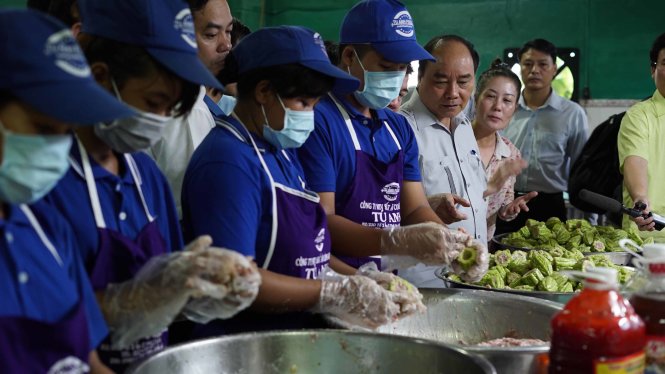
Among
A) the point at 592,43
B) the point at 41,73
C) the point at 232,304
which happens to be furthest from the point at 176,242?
the point at 592,43

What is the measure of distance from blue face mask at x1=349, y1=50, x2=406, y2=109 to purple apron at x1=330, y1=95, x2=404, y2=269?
0.09 meters

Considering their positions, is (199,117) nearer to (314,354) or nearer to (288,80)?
(288,80)

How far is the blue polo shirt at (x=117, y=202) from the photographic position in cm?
170

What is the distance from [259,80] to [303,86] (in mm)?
117

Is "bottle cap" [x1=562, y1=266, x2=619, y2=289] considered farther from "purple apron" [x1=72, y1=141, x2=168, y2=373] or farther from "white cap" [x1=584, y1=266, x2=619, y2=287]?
"purple apron" [x1=72, y1=141, x2=168, y2=373]

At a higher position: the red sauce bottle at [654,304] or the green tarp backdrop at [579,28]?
the red sauce bottle at [654,304]

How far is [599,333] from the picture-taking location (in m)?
1.45

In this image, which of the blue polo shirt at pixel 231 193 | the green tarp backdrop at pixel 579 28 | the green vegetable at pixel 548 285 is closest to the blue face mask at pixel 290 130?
the blue polo shirt at pixel 231 193

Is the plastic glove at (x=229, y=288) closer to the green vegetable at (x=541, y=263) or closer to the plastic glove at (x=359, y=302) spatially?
the plastic glove at (x=359, y=302)

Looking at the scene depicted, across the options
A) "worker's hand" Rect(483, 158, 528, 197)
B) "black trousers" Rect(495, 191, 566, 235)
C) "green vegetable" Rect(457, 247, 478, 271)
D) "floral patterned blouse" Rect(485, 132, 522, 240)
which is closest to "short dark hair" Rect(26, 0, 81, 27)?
"green vegetable" Rect(457, 247, 478, 271)

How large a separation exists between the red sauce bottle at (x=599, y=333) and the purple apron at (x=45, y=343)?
83cm

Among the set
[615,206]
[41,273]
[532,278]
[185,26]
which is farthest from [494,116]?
[41,273]

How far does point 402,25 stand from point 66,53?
6.09 feet

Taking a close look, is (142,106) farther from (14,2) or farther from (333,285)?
(14,2)
